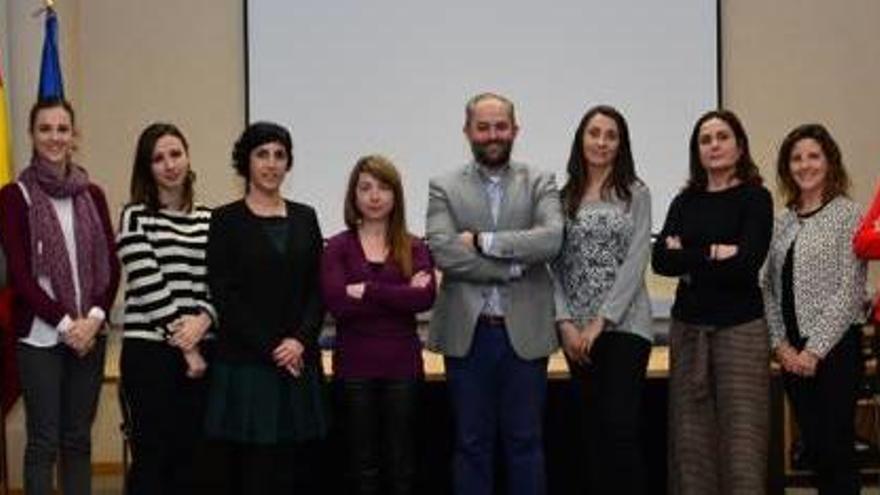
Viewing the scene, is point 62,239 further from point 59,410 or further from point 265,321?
point 265,321

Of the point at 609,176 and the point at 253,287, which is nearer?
the point at 253,287

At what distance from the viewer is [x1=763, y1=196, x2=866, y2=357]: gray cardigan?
377cm

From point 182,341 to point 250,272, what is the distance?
326 millimetres

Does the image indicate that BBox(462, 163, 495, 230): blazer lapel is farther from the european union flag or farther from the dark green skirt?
the european union flag

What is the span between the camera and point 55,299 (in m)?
3.80

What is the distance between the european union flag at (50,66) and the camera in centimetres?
535

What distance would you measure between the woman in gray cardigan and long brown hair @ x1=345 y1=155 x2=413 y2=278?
1.28 m

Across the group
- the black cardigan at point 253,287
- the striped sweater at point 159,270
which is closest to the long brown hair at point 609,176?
the black cardigan at point 253,287

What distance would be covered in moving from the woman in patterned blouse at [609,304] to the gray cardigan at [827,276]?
0.51 meters

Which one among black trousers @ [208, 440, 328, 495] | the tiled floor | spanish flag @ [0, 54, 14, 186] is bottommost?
the tiled floor

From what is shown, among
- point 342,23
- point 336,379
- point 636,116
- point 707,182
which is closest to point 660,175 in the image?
point 636,116

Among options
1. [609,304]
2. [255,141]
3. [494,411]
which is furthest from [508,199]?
[255,141]

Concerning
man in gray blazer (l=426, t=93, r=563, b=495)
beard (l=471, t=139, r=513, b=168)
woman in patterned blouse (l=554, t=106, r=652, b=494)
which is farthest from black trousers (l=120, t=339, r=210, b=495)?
woman in patterned blouse (l=554, t=106, r=652, b=494)

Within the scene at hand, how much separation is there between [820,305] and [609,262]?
715 millimetres
